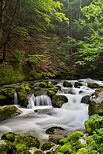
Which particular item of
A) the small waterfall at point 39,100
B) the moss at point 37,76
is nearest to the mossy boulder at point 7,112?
the small waterfall at point 39,100

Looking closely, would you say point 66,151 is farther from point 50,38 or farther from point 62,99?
point 50,38

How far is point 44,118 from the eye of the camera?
5.88 meters

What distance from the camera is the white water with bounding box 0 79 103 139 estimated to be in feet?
16.1

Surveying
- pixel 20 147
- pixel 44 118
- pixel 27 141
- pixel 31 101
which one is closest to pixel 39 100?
pixel 31 101

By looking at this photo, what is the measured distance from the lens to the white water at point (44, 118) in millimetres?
4922

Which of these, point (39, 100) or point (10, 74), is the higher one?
point (10, 74)

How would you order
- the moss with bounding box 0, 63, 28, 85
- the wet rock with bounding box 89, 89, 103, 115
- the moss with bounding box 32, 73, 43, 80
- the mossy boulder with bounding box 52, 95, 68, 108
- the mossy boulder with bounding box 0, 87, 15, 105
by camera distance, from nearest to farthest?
the wet rock with bounding box 89, 89, 103, 115 → the mossy boulder with bounding box 0, 87, 15, 105 → the mossy boulder with bounding box 52, 95, 68, 108 → the moss with bounding box 0, 63, 28, 85 → the moss with bounding box 32, 73, 43, 80

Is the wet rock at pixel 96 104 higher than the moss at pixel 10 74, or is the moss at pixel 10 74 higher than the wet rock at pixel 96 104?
the moss at pixel 10 74

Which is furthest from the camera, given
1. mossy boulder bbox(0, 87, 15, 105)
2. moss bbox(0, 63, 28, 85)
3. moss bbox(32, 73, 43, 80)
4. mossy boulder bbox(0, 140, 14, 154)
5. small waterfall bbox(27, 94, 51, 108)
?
moss bbox(32, 73, 43, 80)

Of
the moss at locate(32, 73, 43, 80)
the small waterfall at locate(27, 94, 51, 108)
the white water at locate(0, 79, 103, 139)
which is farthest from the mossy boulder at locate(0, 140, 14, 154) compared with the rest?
the moss at locate(32, 73, 43, 80)

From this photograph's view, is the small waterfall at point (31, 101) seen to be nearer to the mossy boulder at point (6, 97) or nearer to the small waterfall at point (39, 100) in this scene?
the small waterfall at point (39, 100)

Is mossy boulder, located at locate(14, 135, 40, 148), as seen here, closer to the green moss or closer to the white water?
the green moss

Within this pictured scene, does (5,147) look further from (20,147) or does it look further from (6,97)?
(6,97)

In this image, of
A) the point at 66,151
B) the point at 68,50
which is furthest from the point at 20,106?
the point at 68,50
